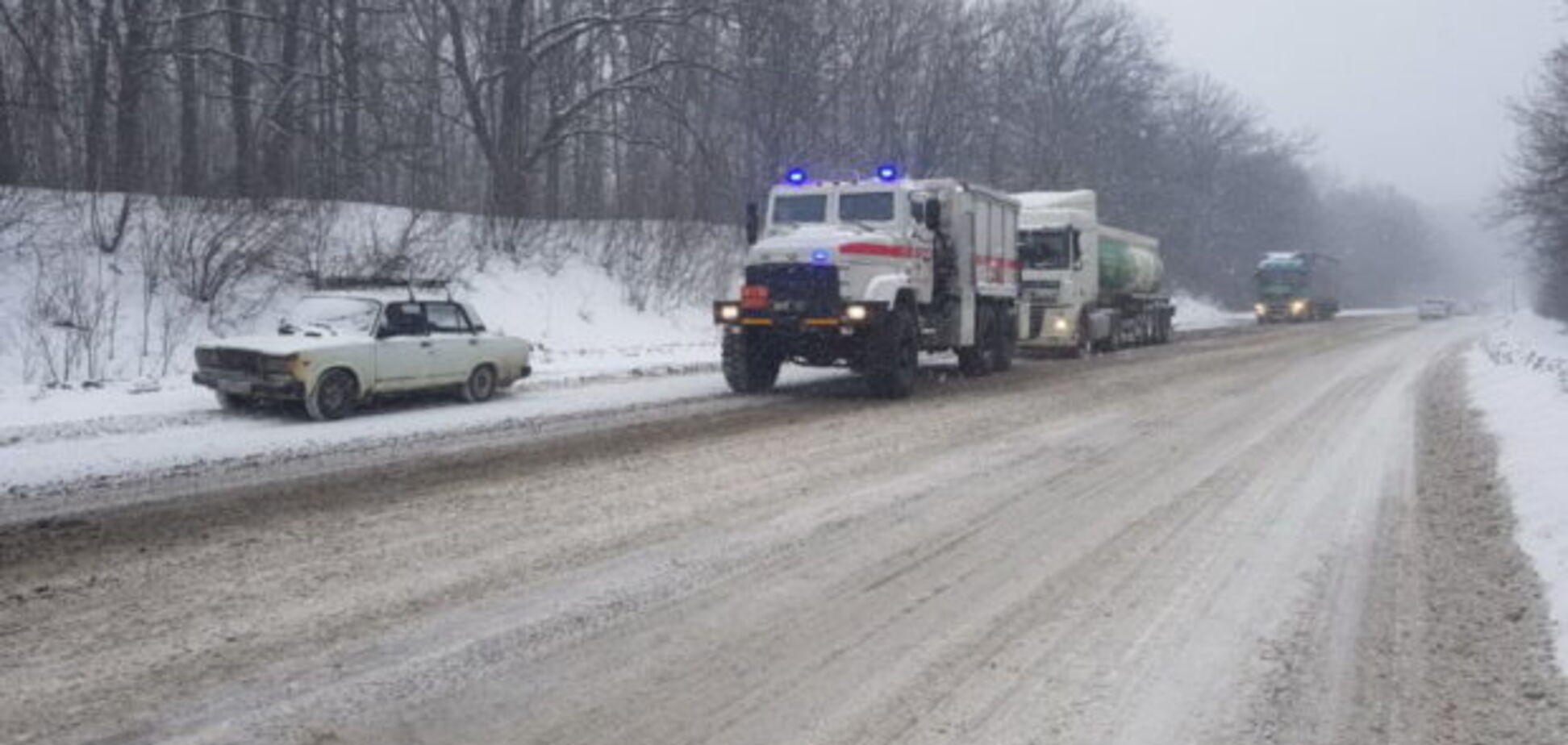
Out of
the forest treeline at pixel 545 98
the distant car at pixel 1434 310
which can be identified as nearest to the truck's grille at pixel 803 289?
the forest treeline at pixel 545 98

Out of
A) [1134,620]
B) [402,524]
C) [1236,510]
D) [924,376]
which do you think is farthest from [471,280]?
[1134,620]

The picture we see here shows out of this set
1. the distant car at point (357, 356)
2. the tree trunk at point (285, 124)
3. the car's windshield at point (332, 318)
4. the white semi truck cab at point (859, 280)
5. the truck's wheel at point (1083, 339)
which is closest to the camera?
the distant car at point (357, 356)

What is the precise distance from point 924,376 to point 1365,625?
47.2 feet

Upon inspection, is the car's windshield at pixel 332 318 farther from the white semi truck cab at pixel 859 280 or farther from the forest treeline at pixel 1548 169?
the forest treeline at pixel 1548 169

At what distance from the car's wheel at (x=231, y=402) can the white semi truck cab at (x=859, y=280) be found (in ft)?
20.6

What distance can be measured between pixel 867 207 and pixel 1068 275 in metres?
11.6

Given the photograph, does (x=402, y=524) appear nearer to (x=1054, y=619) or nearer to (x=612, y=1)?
(x=1054, y=619)

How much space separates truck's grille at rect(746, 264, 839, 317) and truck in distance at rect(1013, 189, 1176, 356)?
11.8 meters

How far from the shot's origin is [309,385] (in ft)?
41.8

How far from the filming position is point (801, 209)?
55.9 feet

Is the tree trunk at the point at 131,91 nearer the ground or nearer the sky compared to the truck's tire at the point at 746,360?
nearer the sky

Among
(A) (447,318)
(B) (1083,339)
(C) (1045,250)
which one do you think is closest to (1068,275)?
(C) (1045,250)

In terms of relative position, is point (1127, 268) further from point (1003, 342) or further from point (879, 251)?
point (879, 251)

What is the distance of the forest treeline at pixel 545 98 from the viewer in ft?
67.4
